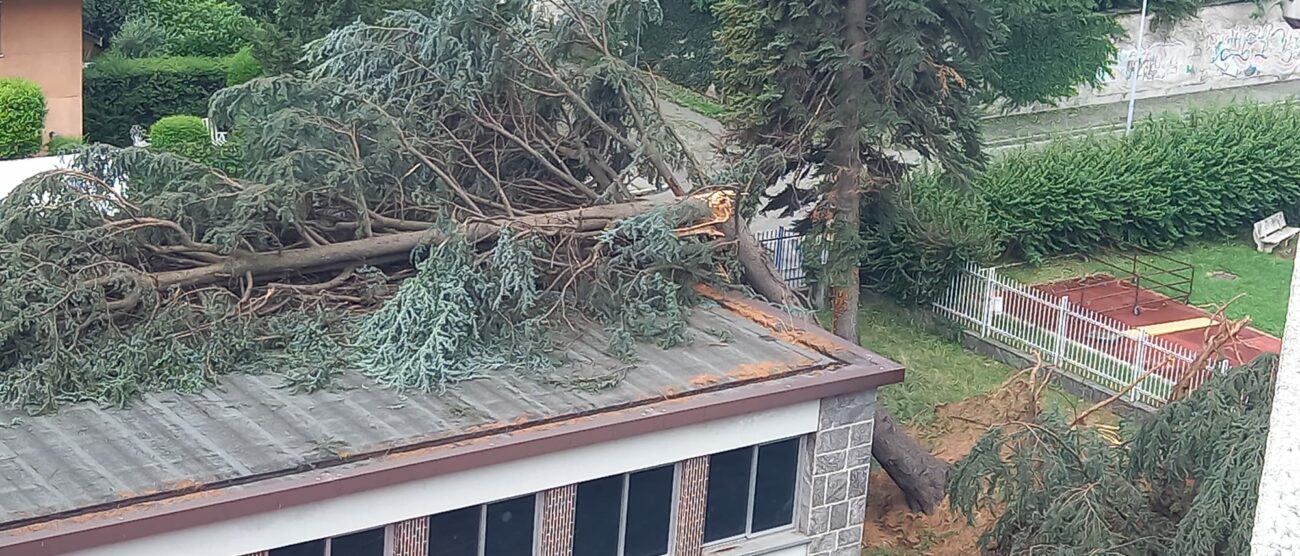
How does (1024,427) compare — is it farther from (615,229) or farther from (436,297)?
(436,297)

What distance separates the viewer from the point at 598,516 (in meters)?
13.1

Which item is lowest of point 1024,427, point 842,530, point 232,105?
point 842,530

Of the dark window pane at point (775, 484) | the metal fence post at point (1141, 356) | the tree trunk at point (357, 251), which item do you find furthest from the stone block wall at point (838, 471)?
the metal fence post at point (1141, 356)

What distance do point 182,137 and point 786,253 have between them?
27.7 ft

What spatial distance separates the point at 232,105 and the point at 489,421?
4.27 metres

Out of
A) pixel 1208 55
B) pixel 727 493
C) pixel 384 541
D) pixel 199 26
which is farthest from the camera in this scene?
pixel 1208 55

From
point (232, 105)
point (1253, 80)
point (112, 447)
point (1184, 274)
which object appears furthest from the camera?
point (1253, 80)

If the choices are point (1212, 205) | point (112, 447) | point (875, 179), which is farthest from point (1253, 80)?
point (112, 447)

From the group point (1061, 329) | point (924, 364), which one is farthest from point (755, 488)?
point (1061, 329)

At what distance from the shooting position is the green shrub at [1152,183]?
26203 millimetres

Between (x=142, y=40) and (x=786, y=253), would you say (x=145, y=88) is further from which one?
(x=786, y=253)

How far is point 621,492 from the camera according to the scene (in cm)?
1312

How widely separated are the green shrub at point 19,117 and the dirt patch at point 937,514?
499 inches

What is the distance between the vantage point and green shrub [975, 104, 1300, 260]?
26.2m
